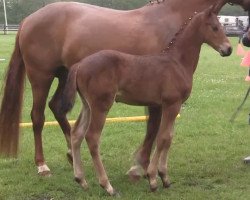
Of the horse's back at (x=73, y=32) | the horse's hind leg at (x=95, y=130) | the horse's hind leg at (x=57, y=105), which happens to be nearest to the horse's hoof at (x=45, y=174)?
the horse's hind leg at (x=57, y=105)

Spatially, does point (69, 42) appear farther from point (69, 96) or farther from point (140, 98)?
point (140, 98)

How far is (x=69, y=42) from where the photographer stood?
5441mm

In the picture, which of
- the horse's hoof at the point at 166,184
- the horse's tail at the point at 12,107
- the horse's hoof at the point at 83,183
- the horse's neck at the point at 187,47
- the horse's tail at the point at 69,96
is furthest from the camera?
the horse's tail at the point at 12,107

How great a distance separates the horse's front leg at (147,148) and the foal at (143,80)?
0.49 metres

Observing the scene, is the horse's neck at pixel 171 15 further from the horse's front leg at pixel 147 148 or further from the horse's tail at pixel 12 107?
the horse's tail at pixel 12 107

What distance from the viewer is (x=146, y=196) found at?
4.89 metres

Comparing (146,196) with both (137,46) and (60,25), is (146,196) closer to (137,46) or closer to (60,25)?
(137,46)

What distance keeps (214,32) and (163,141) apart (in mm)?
1209

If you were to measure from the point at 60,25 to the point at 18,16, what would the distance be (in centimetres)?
6289

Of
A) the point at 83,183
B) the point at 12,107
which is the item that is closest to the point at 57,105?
the point at 12,107

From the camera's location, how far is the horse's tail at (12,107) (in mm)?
5980

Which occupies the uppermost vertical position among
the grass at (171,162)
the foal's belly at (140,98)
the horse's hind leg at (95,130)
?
the foal's belly at (140,98)

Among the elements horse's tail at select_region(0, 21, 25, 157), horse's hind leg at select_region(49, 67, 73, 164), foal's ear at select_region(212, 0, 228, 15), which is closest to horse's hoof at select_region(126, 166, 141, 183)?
horse's hind leg at select_region(49, 67, 73, 164)

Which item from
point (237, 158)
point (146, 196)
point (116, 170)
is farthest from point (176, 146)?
point (146, 196)
